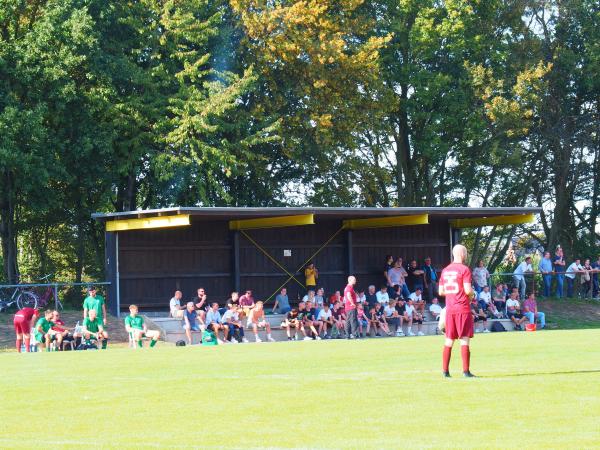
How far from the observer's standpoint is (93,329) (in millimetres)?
26234

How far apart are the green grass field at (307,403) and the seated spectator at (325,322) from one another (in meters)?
10.9

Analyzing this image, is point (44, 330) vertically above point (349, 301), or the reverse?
point (349, 301)

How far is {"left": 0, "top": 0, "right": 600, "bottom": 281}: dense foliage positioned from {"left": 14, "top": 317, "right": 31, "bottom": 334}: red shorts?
8.47 meters

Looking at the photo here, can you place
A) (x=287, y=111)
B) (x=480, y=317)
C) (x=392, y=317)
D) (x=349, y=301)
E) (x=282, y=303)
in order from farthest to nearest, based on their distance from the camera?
(x=287, y=111)
(x=480, y=317)
(x=282, y=303)
(x=392, y=317)
(x=349, y=301)

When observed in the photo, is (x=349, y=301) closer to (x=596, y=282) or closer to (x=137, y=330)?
(x=137, y=330)

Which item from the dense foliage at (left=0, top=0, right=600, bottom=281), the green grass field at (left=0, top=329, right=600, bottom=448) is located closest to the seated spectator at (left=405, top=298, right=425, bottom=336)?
the dense foliage at (left=0, top=0, right=600, bottom=281)

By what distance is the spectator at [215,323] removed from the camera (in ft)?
91.6

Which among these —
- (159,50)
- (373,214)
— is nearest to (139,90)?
(159,50)

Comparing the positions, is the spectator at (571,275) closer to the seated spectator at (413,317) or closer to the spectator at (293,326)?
the seated spectator at (413,317)

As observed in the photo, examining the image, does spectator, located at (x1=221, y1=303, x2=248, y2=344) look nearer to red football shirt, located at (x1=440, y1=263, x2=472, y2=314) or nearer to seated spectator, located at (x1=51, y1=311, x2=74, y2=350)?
seated spectator, located at (x1=51, y1=311, x2=74, y2=350)

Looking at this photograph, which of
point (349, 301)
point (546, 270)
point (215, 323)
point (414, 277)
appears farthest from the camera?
point (546, 270)

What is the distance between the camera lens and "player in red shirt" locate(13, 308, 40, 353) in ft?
82.8

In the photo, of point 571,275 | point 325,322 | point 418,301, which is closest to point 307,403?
point 325,322

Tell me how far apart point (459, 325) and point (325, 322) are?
1633cm
